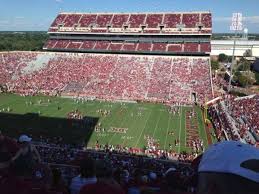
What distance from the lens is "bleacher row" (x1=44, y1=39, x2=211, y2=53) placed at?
49156mm

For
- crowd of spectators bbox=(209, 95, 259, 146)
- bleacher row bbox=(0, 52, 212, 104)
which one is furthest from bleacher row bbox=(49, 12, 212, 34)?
crowd of spectators bbox=(209, 95, 259, 146)

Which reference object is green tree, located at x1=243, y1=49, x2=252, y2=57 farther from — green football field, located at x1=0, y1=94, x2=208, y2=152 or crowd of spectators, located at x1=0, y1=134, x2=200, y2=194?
crowd of spectators, located at x1=0, y1=134, x2=200, y2=194

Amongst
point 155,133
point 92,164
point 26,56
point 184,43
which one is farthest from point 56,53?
point 92,164

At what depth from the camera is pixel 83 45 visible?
5328 cm

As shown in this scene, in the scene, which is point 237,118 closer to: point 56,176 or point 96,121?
point 96,121

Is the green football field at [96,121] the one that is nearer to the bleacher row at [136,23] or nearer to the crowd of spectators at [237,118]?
the crowd of spectators at [237,118]

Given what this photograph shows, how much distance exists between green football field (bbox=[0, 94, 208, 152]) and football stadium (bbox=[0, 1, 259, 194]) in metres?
0.08

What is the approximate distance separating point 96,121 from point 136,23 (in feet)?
94.8

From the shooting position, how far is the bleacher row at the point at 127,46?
4916cm

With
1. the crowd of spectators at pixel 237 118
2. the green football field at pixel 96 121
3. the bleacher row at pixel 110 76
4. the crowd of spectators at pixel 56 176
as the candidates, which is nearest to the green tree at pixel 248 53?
the bleacher row at pixel 110 76

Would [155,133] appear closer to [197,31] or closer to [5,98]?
[5,98]

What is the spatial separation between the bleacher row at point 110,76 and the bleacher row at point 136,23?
644 cm

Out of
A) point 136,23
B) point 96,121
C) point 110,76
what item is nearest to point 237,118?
point 96,121

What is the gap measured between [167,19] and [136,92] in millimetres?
19373
